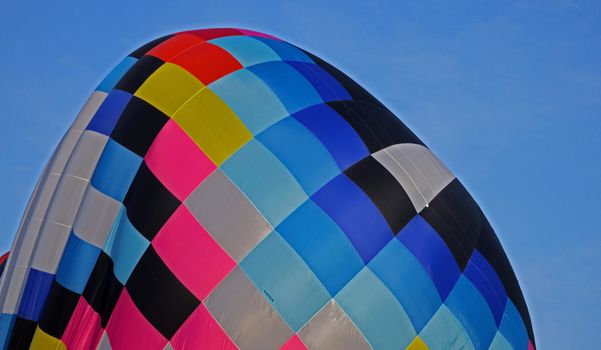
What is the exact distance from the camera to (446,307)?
8.59 metres

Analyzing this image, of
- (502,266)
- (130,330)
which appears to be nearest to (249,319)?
(130,330)

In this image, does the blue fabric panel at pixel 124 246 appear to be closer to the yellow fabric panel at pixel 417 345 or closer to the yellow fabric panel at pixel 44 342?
the yellow fabric panel at pixel 44 342

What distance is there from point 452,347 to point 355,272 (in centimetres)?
102

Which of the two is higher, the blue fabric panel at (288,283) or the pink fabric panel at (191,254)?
the pink fabric panel at (191,254)

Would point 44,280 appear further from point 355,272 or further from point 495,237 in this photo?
point 495,237

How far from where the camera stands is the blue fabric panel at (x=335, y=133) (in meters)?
8.80

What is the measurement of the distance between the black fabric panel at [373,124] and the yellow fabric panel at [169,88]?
123cm

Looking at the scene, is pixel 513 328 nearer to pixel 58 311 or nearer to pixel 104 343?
pixel 104 343

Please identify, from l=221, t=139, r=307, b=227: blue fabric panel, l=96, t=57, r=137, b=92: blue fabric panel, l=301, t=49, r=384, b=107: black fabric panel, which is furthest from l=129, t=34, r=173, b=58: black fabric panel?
l=221, t=139, r=307, b=227: blue fabric panel

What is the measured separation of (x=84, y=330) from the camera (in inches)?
337

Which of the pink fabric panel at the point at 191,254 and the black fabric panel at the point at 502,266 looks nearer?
the pink fabric panel at the point at 191,254

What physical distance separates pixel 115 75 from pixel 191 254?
2.17 metres

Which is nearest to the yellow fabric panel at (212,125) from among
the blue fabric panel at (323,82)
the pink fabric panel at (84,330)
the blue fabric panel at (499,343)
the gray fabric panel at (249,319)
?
the blue fabric panel at (323,82)

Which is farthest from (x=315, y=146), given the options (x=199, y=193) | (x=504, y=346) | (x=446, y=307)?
(x=504, y=346)
